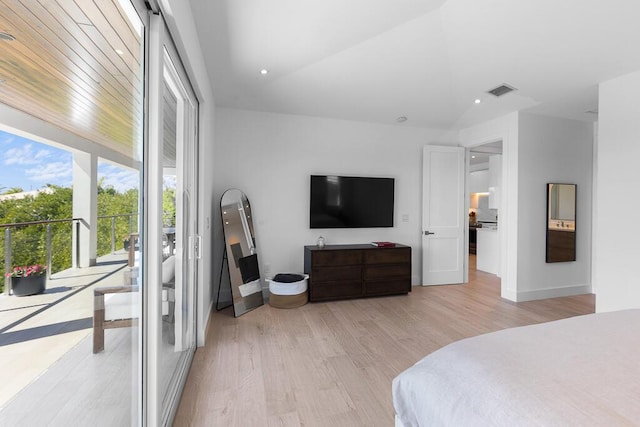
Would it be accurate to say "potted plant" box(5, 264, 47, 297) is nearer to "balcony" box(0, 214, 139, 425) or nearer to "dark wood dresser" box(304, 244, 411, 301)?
"balcony" box(0, 214, 139, 425)

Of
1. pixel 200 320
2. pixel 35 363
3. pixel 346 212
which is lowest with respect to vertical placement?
pixel 200 320

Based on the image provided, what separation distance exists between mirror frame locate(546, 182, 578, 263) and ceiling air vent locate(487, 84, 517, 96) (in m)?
1.55

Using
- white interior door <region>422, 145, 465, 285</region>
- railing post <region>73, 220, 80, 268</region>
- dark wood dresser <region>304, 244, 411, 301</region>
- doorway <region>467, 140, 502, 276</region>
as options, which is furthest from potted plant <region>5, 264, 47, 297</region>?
doorway <region>467, 140, 502, 276</region>

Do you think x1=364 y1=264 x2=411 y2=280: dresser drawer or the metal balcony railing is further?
x1=364 y1=264 x2=411 y2=280: dresser drawer

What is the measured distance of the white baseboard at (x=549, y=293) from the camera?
154 inches

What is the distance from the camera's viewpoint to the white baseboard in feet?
12.8

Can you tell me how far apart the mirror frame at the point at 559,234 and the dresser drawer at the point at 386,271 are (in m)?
1.93

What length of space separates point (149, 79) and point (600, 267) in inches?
169

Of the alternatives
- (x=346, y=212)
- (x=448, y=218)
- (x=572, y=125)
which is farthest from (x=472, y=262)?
(x=346, y=212)

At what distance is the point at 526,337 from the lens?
1.24 m

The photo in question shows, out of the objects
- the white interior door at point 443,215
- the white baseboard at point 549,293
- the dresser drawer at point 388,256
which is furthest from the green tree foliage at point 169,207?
the white baseboard at point 549,293

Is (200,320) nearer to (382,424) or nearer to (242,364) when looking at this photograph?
(242,364)

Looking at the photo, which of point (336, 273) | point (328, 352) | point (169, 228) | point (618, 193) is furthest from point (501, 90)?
point (169, 228)

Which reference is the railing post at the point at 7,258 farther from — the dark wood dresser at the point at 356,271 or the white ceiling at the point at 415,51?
the dark wood dresser at the point at 356,271
